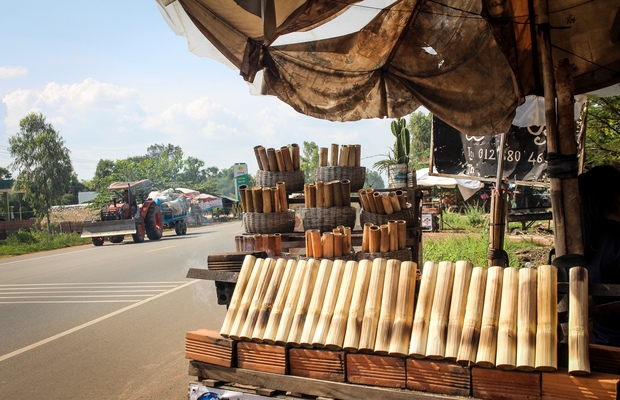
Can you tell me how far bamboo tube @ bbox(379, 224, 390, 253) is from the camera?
3863mm

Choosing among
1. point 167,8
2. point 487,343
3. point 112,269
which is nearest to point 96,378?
point 167,8

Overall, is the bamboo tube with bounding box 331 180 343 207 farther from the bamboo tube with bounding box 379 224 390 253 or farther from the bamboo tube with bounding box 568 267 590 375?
the bamboo tube with bounding box 568 267 590 375

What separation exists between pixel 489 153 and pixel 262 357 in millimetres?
6035

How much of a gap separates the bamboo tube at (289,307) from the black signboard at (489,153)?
5.30 meters

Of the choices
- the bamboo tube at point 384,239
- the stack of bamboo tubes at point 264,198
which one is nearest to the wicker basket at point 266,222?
the stack of bamboo tubes at point 264,198

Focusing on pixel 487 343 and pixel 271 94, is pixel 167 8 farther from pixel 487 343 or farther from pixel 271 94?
pixel 487 343

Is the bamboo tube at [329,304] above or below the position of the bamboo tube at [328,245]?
below

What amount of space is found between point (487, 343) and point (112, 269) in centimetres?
1141

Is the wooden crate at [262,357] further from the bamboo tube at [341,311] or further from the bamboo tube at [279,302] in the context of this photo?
the bamboo tube at [341,311]

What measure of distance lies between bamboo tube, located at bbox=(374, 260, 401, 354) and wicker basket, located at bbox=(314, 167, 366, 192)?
117 inches

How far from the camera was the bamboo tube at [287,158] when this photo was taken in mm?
5348

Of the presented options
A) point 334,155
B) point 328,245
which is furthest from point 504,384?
point 334,155

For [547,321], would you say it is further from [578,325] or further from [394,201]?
[394,201]

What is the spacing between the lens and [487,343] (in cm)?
197
